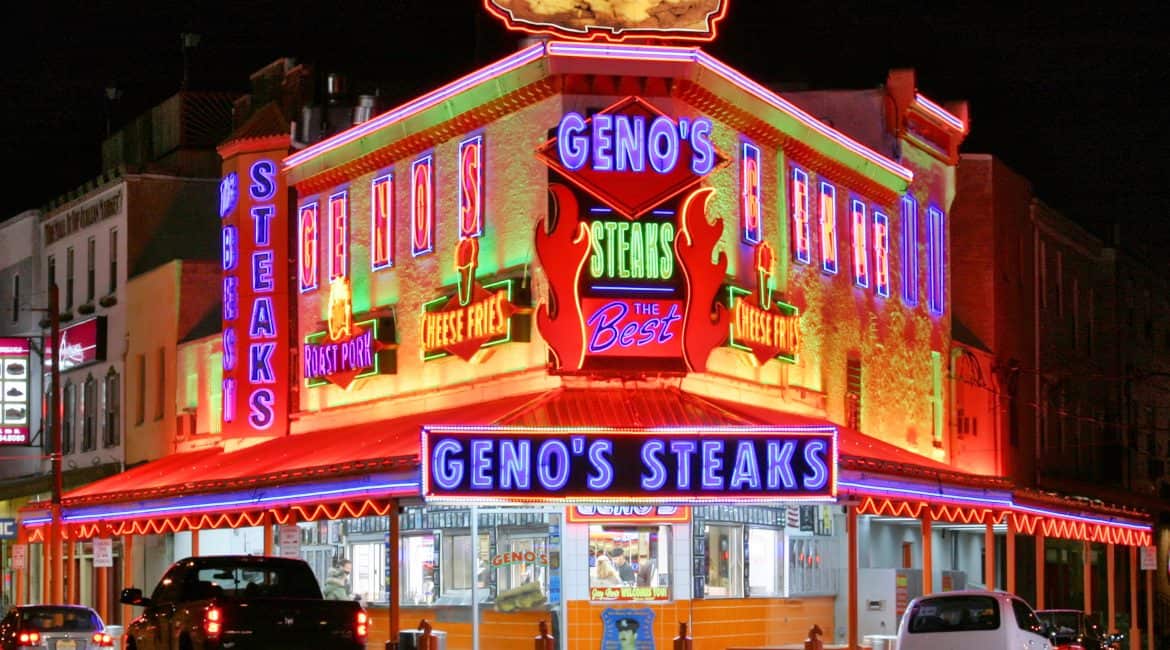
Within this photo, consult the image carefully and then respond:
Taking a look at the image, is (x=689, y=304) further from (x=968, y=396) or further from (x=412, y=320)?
(x=968, y=396)

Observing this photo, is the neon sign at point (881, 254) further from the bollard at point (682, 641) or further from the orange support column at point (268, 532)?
the orange support column at point (268, 532)

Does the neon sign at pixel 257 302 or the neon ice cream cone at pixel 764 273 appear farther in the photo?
the neon sign at pixel 257 302

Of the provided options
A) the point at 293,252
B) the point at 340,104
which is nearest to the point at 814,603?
the point at 293,252

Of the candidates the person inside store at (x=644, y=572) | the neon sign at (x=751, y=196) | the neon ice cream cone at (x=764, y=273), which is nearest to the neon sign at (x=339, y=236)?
the neon sign at (x=751, y=196)

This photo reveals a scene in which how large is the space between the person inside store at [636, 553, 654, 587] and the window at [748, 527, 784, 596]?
2458 mm

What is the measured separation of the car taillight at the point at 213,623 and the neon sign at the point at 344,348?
42.1 feet

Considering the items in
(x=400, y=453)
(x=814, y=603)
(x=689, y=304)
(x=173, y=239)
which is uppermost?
(x=173, y=239)

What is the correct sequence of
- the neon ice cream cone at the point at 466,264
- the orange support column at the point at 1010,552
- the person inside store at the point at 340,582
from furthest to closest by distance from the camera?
the person inside store at the point at 340,582, the orange support column at the point at 1010,552, the neon ice cream cone at the point at 466,264

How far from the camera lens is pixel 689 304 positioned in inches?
1237

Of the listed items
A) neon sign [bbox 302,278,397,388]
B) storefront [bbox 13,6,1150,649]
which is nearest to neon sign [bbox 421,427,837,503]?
storefront [bbox 13,6,1150,649]

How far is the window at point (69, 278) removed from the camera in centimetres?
5200

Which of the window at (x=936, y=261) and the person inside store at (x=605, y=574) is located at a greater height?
the window at (x=936, y=261)

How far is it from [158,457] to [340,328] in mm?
9938

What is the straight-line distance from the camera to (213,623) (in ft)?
76.5
